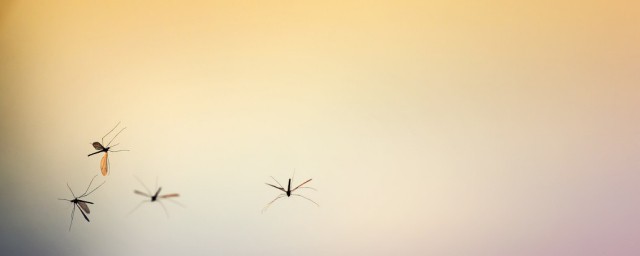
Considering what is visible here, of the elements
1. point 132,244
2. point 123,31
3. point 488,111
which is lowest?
point 132,244

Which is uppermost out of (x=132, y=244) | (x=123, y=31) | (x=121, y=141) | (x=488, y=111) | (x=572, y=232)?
(x=123, y=31)

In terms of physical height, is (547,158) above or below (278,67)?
below

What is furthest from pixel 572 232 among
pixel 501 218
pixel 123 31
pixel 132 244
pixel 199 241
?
pixel 123 31

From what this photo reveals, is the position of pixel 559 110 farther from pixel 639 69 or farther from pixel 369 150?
pixel 369 150

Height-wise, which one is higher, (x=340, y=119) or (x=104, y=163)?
(x=340, y=119)

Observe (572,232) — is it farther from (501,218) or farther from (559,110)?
(559,110)

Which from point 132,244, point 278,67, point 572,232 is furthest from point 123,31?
point 572,232
